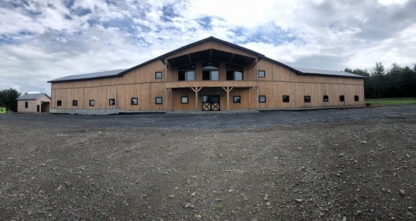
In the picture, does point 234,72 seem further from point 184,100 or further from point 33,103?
point 33,103

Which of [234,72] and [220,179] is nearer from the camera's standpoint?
[220,179]

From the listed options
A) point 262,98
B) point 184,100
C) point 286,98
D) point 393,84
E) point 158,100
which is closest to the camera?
point 184,100

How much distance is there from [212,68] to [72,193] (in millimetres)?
21761

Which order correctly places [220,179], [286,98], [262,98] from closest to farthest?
[220,179], [262,98], [286,98]

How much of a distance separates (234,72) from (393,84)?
4639 cm

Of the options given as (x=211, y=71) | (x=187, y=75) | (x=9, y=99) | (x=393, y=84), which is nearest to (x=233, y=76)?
(x=211, y=71)

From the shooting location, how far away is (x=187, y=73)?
25719 mm

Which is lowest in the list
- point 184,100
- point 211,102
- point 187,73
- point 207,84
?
point 211,102

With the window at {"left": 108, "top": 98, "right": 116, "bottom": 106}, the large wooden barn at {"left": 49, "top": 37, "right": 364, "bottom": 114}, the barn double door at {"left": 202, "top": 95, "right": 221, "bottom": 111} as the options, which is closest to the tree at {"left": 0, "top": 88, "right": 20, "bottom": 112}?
the large wooden barn at {"left": 49, "top": 37, "right": 364, "bottom": 114}

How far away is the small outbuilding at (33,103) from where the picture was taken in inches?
1722

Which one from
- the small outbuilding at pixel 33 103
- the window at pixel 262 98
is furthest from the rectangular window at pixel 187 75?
the small outbuilding at pixel 33 103

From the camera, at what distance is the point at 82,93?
2888cm

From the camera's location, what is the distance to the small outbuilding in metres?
43.8

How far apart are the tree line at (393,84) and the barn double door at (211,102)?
149 feet
